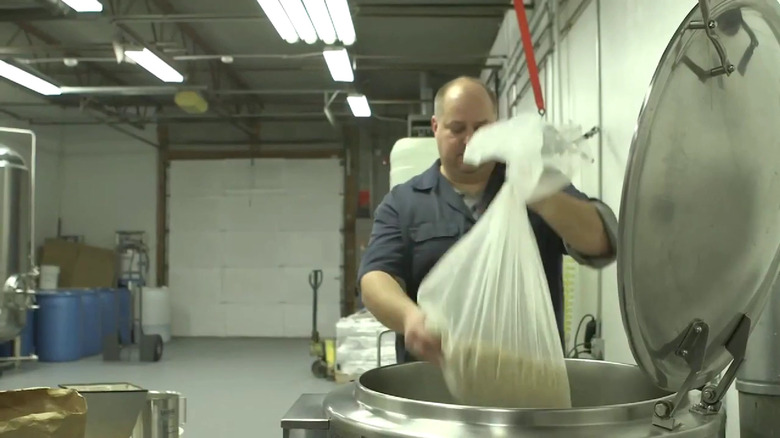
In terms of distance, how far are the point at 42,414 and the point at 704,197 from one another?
913 mm

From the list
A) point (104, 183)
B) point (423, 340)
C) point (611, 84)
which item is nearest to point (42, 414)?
point (423, 340)

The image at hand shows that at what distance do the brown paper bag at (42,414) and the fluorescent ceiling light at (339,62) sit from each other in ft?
12.1

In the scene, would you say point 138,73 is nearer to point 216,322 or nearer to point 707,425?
point 216,322

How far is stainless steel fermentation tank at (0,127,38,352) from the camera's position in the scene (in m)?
3.65

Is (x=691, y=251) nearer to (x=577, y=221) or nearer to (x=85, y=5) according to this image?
(x=577, y=221)

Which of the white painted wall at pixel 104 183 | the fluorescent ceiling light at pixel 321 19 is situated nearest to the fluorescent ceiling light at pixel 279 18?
the fluorescent ceiling light at pixel 321 19

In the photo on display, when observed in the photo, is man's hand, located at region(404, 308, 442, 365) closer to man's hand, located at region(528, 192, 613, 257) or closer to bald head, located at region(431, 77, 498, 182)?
man's hand, located at region(528, 192, 613, 257)

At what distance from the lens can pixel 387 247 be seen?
1.44 meters

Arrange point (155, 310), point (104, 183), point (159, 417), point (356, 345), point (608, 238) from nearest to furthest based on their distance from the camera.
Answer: point (608, 238) → point (159, 417) → point (356, 345) → point (155, 310) → point (104, 183)

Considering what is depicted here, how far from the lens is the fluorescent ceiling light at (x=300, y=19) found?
351 centimetres

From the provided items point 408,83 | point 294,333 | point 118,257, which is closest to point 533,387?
point 408,83

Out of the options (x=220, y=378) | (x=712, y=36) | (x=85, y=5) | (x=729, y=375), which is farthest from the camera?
(x=220, y=378)

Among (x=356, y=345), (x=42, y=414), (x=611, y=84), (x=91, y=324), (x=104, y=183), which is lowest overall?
(x=91, y=324)

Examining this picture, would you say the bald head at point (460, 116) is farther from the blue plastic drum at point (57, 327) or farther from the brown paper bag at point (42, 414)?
the blue plastic drum at point (57, 327)
